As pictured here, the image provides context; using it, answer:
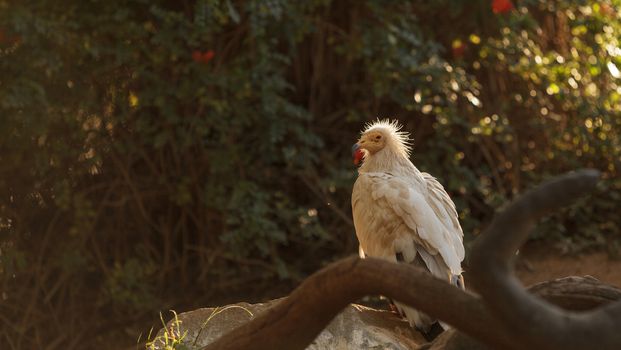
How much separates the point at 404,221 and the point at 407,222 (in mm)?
30

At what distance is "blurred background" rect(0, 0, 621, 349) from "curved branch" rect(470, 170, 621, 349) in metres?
4.36

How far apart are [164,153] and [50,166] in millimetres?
849

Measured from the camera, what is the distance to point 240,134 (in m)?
7.21

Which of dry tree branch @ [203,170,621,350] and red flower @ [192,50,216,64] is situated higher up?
red flower @ [192,50,216,64]

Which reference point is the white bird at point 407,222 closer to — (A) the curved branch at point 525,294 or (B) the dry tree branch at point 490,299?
(B) the dry tree branch at point 490,299

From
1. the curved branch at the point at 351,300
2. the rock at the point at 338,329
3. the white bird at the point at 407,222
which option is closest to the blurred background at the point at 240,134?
the white bird at the point at 407,222

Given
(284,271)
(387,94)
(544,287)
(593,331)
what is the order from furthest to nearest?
(387,94)
(284,271)
(544,287)
(593,331)

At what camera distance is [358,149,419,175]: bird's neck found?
17.6ft

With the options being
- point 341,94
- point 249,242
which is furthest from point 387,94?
point 249,242

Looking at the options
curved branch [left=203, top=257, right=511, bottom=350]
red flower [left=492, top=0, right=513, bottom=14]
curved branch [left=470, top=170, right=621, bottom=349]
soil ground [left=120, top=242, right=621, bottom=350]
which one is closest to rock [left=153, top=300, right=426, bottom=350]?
curved branch [left=203, top=257, right=511, bottom=350]

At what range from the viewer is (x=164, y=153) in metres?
7.33

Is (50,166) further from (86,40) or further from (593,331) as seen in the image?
(593,331)

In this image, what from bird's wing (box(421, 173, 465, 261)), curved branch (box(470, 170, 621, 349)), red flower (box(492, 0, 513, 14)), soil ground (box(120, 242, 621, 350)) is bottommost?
curved branch (box(470, 170, 621, 349))

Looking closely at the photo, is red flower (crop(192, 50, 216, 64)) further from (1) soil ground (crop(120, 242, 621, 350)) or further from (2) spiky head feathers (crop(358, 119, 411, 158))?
(1) soil ground (crop(120, 242, 621, 350))
